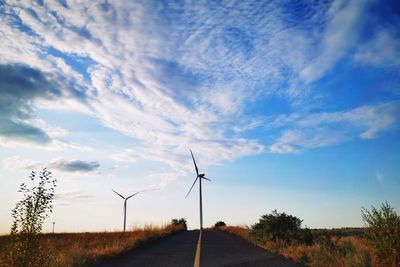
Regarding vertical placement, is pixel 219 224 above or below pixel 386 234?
above

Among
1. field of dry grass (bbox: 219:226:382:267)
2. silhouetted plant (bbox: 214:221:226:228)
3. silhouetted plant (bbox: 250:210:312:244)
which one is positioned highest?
silhouetted plant (bbox: 214:221:226:228)

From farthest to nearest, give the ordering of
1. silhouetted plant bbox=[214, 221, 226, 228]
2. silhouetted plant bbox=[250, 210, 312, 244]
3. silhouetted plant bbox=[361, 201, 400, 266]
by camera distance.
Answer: silhouetted plant bbox=[214, 221, 226, 228] → silhouetted plant bbox=[250, 210, 312, 244] → silhouetted plant bbox=[361, 201, 400, 266]

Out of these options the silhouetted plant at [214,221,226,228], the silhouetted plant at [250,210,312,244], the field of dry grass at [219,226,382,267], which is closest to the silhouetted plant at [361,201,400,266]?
the field of dry grass at [219,226,382,267]

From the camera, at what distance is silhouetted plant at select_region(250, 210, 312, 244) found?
699 inches

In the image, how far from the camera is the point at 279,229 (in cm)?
1980

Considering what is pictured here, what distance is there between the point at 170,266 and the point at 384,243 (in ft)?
19.1

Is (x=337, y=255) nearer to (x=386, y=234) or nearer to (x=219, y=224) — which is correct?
(x=386, y=234)

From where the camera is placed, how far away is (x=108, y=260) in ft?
44.3

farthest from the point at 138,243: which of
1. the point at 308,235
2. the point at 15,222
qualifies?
the point at 15,222

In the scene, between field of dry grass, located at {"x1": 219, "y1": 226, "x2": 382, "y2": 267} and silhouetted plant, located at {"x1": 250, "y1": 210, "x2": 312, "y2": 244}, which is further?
silhouetted plant, located at {"x1": 250, "y1": 210, "x2": 312, "y2": 244}

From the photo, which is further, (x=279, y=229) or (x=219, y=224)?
(x=219, y=224)

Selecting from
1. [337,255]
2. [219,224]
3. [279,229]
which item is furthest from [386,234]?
[219,224]

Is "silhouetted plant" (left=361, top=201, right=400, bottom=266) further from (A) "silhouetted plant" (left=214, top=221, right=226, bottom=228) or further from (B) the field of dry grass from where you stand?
(A) "silhouetted plant" (left=214, top=221, right=226, bottom=228)

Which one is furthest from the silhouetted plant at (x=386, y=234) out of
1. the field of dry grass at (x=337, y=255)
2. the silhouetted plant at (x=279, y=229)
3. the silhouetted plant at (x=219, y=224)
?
the silhouetted plant at (x=219, y=224)
